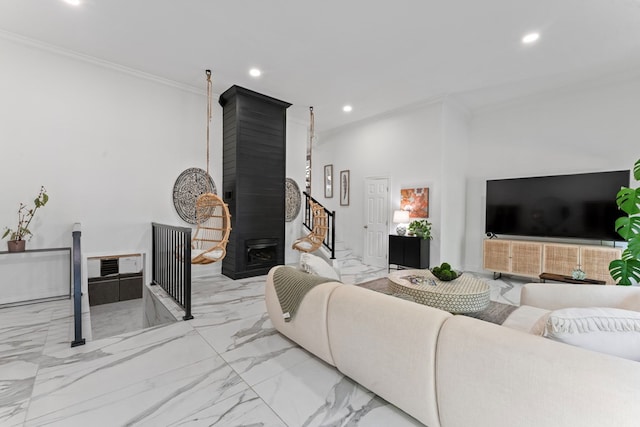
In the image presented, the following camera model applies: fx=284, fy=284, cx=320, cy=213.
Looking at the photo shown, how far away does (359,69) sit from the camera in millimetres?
4223

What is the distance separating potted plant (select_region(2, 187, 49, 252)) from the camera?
11.2ft

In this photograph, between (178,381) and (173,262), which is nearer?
(178,381)

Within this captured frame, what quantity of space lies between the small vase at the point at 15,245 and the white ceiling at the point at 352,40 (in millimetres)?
2521

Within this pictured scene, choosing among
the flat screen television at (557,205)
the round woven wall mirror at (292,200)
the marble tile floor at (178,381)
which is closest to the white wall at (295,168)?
the round woven wall mirror at (292,200)

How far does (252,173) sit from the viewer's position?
499 centimetres

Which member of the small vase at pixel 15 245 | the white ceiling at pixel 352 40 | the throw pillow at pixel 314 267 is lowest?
the throw pillow at pixel 314 267

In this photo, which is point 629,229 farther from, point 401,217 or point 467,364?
point 467,364

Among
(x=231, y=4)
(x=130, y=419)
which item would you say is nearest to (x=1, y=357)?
(x=130, y=419)

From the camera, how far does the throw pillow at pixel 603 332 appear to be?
118 cm

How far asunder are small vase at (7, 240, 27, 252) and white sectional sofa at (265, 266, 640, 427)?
12.0 feet

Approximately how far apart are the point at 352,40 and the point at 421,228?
11.2ft

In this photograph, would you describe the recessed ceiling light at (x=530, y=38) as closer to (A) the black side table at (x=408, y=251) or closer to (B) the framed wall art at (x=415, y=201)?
(B) the framed wall art at (x=415, y=201)

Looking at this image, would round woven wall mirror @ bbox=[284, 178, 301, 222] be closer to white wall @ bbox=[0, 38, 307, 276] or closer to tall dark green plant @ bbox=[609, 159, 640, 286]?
white wall @ bbox=[0, 38, 307, 276]

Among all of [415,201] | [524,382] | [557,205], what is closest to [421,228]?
[415,201]
